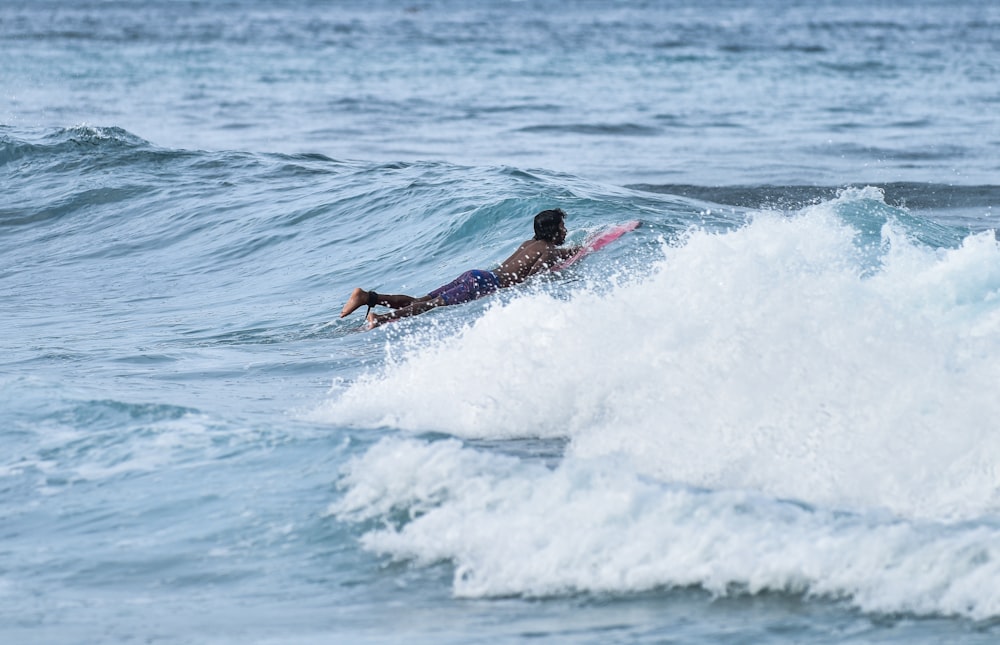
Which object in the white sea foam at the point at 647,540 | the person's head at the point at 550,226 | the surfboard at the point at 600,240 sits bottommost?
the white sea foam at the point at 647,540

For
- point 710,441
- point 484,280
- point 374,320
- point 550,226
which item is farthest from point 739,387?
point 550,226

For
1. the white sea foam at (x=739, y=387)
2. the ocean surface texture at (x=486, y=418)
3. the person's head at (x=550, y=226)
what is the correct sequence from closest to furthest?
the ocean surface texture at (x=486, y=418), the white sea foam at (x=739, y=387), the person's head at (x=550, y=226)

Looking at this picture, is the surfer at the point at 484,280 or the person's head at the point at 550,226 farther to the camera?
the person's head at the point at 550,226

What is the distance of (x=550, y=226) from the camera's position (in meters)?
12.3

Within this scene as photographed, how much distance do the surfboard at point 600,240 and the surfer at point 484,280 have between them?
0.06 metres

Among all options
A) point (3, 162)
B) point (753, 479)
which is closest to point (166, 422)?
point (753, 479)

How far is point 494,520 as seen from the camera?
6.18 m

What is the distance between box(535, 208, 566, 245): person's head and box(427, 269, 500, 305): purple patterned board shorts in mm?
667

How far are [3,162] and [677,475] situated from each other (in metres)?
17.8

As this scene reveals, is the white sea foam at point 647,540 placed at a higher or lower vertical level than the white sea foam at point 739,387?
lower

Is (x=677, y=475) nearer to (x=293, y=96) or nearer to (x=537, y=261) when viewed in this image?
(x=537, y=261)

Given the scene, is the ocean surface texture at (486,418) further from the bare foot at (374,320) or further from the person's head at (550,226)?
the person's head at (550,226)

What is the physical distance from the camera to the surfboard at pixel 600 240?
1241cm

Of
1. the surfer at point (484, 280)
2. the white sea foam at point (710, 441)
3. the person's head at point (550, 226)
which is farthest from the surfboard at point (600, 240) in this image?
the white sea foam at point (710, 441)
